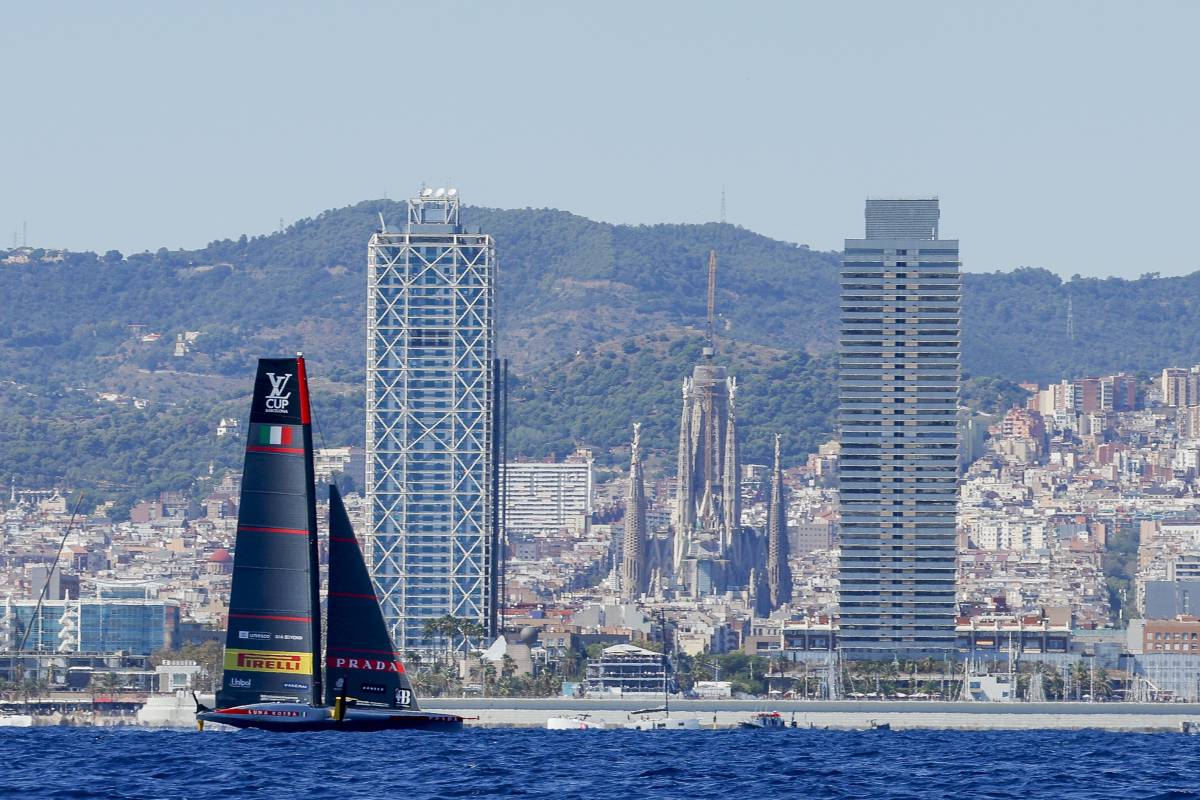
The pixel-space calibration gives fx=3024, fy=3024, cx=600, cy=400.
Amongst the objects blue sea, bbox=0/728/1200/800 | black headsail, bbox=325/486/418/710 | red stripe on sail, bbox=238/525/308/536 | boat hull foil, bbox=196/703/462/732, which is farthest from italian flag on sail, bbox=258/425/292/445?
blue sea, bbox=0/728/1200/800

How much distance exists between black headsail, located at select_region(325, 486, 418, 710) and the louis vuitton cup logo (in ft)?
13.2

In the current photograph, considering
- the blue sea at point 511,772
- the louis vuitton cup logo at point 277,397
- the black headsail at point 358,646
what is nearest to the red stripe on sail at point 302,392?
the louis vuitton cup logo at point 277,397

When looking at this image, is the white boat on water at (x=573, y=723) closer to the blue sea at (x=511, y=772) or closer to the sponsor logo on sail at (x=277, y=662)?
the blue sea at (x=511, y=772)

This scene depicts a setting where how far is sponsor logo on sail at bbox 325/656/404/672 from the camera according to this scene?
73312 mm

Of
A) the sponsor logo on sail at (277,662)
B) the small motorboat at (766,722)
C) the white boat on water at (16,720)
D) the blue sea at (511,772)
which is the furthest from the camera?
the small motorboat at (766,722)

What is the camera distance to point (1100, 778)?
69.9 m

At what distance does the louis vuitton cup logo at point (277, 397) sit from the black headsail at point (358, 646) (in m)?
4.03

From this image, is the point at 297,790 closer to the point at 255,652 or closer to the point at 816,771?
the point at 255,652

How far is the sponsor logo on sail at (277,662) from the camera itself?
70625mm

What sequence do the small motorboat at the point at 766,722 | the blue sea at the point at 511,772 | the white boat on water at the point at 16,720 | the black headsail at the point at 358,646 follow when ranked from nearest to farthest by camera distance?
the blue sea at the point at 511,772 → the black headsail at the point at 358,646 → the white boat on water at the point at 16,720 → the small motorboat at the point at 766,722

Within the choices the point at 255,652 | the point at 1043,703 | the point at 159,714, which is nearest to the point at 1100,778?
the point at 255,652

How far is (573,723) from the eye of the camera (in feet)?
544

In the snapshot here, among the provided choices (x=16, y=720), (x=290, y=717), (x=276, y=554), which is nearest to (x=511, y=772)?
(x=290, y=717)

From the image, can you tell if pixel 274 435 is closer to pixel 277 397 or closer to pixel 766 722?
pixel 277 397
